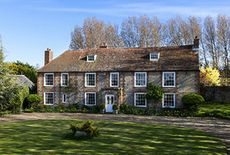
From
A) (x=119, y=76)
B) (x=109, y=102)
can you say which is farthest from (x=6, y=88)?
(x=119, y=76)

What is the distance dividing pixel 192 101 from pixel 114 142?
19467 millimetres

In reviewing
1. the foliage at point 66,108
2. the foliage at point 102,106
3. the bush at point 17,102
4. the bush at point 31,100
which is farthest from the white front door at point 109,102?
the bush at point 17,102

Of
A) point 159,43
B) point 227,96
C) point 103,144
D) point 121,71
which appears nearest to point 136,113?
point 121,71

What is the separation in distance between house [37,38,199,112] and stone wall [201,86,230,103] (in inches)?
321

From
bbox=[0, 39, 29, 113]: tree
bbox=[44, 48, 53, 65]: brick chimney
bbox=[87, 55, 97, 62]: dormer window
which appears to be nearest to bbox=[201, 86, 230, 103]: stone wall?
bbox=[87, 55, 97, 62]: dormer window

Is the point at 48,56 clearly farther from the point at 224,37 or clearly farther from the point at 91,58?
the point at 224,37

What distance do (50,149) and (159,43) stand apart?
51.6m

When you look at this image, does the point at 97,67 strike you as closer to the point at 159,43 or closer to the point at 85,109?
the point at 85,109

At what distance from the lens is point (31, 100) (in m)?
42.5

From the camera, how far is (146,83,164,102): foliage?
3878 centimetres

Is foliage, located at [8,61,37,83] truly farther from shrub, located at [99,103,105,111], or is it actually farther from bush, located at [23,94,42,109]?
shrub, located at [99,103,105,111]

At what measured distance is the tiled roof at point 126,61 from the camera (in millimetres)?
39875

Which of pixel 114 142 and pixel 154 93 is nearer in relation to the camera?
pixel 114 142

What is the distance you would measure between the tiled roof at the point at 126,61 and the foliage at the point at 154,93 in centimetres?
231
